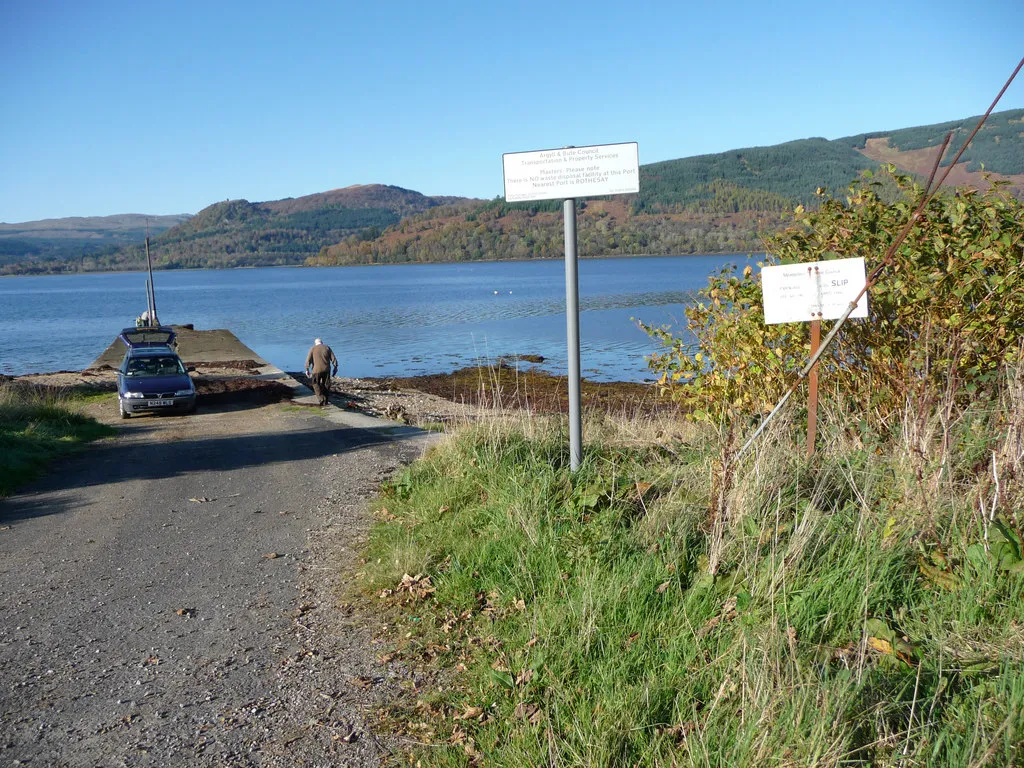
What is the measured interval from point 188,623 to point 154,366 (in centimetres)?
1580

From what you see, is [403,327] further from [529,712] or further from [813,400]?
[529,712]

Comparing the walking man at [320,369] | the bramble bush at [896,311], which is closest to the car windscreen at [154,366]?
the walking man at [320,369]

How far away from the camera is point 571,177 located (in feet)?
19.7

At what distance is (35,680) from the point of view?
450 centimetres

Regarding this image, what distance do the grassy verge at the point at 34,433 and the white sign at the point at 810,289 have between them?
8.36 m

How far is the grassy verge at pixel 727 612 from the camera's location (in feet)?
10.5

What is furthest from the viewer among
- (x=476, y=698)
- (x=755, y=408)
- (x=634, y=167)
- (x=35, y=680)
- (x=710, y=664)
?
(x=755, y=408)

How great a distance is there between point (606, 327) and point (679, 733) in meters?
45.8

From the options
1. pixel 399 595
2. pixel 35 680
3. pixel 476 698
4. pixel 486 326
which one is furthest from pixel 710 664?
pixel 486 326

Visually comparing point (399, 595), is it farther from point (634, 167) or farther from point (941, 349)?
point (941, 349)

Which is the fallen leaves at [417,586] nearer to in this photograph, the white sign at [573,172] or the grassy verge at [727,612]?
the grassy verge at [727,612]


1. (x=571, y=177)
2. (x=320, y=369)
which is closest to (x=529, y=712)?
(x=571, y=177)

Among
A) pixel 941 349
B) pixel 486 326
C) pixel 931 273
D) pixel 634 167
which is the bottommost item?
pixel 486 326

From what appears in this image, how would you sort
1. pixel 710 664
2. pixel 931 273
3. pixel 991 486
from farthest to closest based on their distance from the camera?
pixel 931 273 → pixel 991 486 → pixel 710 664
